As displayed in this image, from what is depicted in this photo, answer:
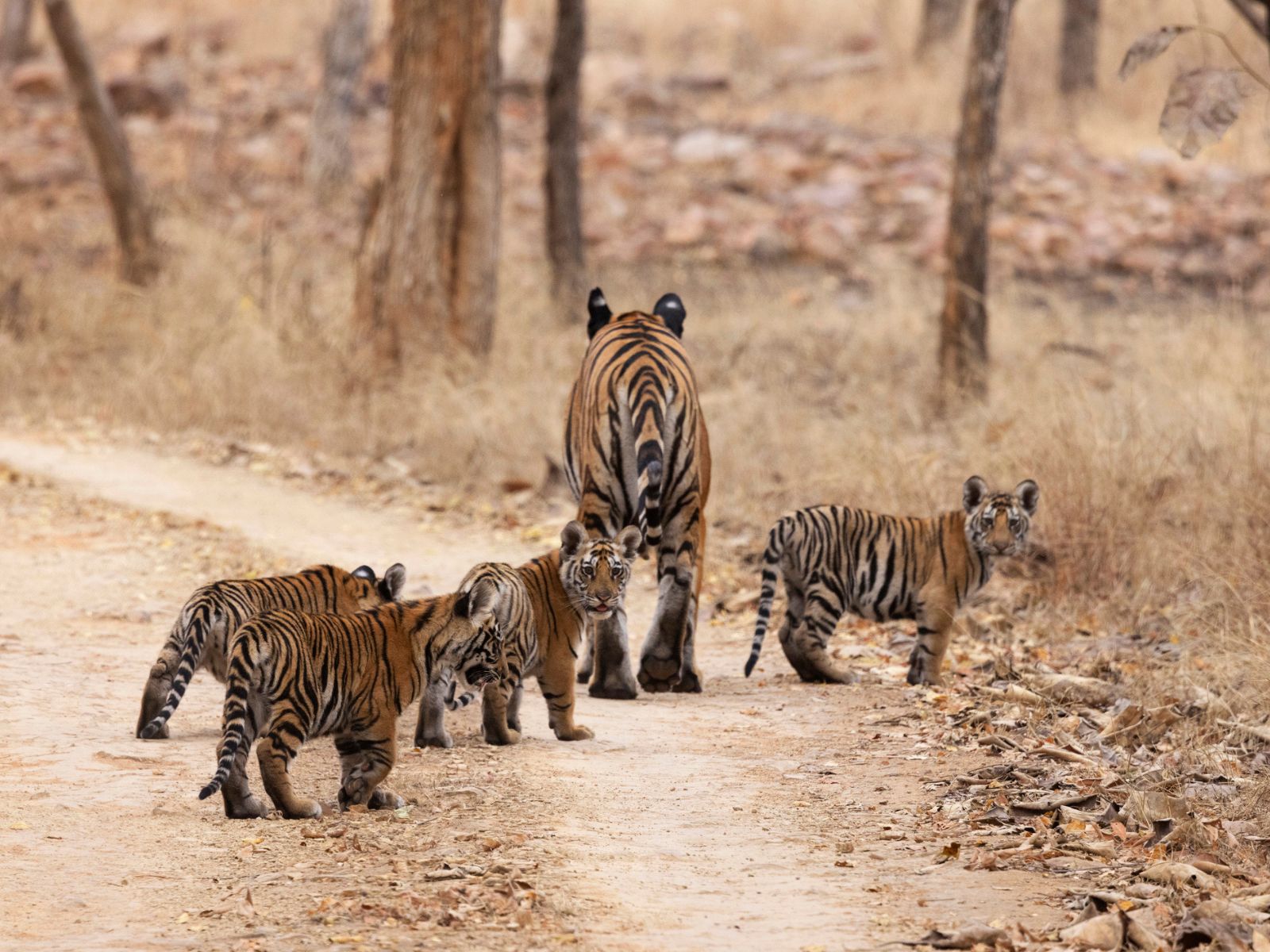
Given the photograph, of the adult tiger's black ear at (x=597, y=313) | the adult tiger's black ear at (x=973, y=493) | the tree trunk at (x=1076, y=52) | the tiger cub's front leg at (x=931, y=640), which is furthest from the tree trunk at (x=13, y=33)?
the tiger cub's front leg at (x=931, y=640)

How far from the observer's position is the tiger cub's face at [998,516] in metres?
7.28

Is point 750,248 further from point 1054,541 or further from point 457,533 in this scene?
point 1054,541

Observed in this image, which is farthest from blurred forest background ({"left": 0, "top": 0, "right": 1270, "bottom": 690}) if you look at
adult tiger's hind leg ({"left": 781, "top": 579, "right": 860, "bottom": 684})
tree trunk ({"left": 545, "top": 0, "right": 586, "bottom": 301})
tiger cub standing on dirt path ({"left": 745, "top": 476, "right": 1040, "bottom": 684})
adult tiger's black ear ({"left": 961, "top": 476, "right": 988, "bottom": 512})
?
adult tiger's hind leg ({"left": 781, "top": 579, "right": 860, "bottom": 684})

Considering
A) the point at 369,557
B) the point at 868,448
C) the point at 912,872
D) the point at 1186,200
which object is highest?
the point at 1186,200

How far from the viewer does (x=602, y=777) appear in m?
Result: 5.73

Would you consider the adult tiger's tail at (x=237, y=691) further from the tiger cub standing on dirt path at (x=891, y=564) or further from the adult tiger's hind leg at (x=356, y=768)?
the tiger cub standing on dirt path at (x=891, y=564)

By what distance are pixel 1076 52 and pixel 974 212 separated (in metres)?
12.6

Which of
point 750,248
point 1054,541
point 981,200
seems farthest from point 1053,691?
point 750,248

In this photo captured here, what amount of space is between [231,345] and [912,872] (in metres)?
10.7

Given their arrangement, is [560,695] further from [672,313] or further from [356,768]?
[672,313]

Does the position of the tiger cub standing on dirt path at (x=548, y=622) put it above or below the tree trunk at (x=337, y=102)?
below

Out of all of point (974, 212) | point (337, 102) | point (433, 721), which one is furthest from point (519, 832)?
point (337, 102)

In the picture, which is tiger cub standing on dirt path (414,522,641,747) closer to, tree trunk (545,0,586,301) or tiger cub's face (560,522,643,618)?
tiger cub's face (560,522,643,618)

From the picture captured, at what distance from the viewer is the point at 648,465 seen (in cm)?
707
